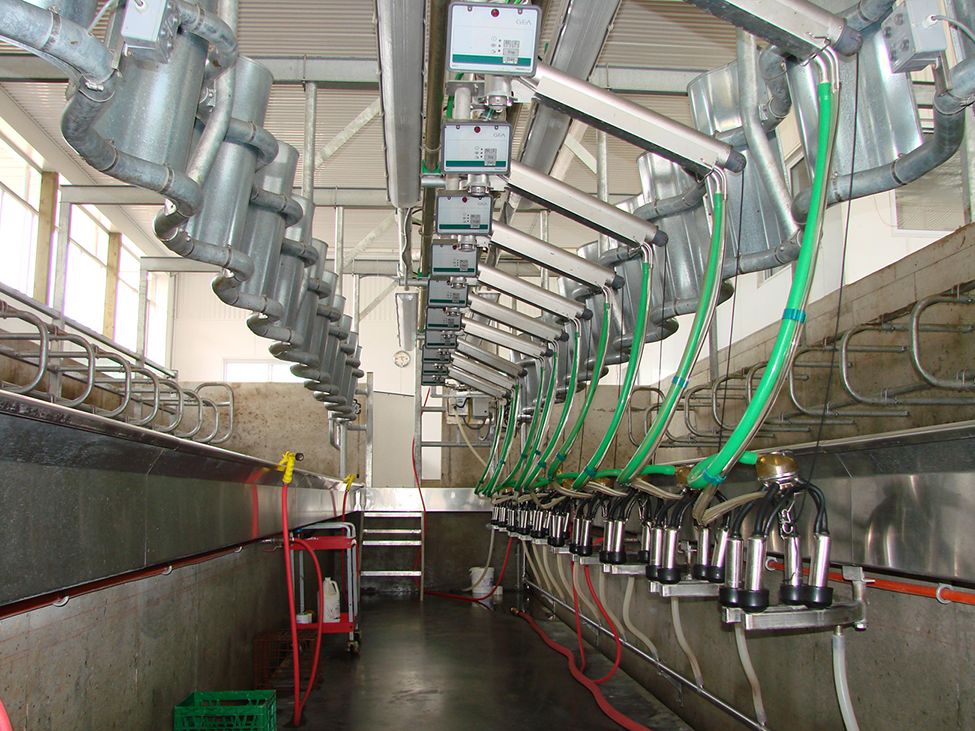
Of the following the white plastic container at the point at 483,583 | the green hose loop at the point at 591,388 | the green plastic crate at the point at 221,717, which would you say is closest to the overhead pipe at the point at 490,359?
the green hose loop at the point at 591,388

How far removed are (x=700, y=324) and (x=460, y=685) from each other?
2.95 metres

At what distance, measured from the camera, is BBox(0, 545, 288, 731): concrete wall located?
184cm

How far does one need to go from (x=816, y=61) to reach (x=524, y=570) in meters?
6.43

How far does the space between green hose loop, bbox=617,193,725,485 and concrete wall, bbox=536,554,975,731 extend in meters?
0.71

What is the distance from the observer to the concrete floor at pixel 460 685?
3.46 meters

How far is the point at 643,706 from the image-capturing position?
3623 mm

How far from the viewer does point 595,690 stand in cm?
383

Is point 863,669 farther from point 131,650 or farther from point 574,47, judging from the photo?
point 131,650

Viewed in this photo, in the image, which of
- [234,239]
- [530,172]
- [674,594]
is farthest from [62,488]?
[530,172]

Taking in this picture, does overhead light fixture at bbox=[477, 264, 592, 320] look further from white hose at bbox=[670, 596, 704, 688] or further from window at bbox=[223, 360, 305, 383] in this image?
window at bbox=[223, 360, 305, 383]

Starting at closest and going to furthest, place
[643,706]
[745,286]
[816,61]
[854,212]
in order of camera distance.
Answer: [816,61]
[643,706]
[854,212]
[745,286]

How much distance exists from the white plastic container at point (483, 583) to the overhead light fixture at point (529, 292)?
437 centimetres

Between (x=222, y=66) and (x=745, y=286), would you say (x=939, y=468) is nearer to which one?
(x=222, y=66)

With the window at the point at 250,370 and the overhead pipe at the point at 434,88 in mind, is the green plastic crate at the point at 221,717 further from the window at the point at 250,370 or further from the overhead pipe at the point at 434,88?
the window at the point at 250,370
